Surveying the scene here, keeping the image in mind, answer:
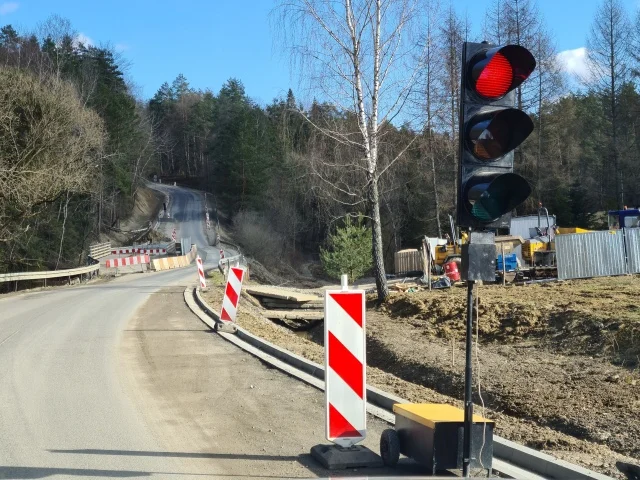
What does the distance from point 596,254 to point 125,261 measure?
28.1 metres

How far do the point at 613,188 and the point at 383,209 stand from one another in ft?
57.1

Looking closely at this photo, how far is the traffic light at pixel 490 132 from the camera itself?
5.17m

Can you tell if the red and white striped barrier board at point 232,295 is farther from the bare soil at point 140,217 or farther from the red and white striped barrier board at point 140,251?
the bare soil at point 140,217

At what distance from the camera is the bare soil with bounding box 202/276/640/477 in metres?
8.11

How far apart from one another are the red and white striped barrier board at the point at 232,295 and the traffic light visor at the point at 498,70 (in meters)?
10.2

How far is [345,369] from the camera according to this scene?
240 inches

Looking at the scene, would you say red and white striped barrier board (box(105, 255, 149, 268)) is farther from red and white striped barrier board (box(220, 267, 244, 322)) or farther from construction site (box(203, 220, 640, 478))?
red and white striped barrier board (box(220, 267, 244, 322))

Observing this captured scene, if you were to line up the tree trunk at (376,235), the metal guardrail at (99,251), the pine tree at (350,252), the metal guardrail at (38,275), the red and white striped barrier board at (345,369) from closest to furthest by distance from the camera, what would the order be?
1. the red and white striped barrier board at (345,369)
2. the tree trunk at (376,235)
3. the metal guardrail at (38,275)
4. the pine tree at (350,252)
5. the metal guardrail at (99,251)

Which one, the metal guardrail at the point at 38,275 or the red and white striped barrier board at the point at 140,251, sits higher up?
the red and white striped barrier board at the point at 140,251

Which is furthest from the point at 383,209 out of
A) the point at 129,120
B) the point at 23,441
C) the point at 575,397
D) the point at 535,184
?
the point at 23,441

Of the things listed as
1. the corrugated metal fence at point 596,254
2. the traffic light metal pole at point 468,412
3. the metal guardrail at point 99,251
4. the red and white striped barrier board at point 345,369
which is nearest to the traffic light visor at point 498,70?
the traffic light metal pole at point 468,412

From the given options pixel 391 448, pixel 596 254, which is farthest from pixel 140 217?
pixel 391 448

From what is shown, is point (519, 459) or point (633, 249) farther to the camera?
point (633, 249)

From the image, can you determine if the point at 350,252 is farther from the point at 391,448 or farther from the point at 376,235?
the point at 391,448
